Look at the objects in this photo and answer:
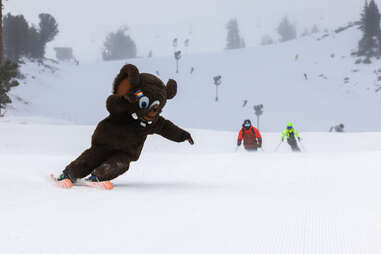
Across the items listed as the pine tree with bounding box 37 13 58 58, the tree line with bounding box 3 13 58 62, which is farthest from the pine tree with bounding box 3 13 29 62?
the pine tree with bounding box 37 13 58 58

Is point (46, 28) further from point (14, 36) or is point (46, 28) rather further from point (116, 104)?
point (116, 104)

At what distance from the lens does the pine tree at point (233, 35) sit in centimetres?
7674

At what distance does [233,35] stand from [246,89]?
3728cm

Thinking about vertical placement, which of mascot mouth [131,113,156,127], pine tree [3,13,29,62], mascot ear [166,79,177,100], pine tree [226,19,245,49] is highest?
pine tree [226,19,245,49]

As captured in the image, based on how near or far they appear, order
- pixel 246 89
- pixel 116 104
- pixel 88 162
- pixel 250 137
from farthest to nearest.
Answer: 1. pixel 246 89
2. pixel 250 137
3. pixel 88 162
4. pixel 116 104

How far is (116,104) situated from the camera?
3.85 metres

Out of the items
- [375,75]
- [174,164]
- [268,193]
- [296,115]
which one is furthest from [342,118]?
[268,193]

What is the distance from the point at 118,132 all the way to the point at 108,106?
29 centimetres

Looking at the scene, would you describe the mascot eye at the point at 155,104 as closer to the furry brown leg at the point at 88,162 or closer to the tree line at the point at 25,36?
the furry brown leg at the point at 88,162

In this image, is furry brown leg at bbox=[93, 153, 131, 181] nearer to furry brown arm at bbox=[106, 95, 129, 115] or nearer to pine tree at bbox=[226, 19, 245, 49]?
furry brown arm at bbox=[106, 95, 129, 115]

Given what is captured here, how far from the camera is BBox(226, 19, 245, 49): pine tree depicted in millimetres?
76738

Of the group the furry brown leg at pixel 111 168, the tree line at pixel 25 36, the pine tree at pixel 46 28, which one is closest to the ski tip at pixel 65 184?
the furry brown leg at pixel 111 168

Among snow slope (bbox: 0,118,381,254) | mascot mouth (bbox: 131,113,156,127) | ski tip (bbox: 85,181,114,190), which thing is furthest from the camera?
mascot mouth (bbox: 131,113,156,127)

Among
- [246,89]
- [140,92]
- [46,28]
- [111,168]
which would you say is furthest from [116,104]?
[46,28]
